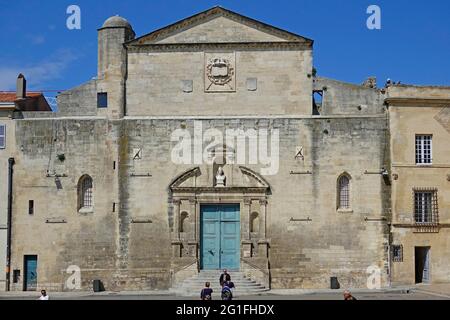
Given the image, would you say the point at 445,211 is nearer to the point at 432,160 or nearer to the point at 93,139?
the point at 432,160

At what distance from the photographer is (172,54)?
29.1 m

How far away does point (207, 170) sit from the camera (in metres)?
28.6

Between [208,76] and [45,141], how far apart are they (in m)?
7.67

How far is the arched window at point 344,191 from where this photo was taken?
28.4 metres

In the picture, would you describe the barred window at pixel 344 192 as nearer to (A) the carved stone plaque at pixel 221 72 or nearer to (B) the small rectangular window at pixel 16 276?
(A) the carved stone plaque at pixel 221 72

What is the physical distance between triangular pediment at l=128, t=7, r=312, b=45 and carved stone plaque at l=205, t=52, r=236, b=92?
2.28 ft

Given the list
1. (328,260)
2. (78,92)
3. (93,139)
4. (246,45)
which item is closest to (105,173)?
(93,139)

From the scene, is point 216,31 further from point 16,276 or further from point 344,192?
point 16,276

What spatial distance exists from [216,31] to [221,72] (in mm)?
1833

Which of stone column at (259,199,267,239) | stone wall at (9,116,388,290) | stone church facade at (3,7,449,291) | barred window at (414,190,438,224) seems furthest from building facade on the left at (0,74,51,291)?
barred window at (414,190,438,224)

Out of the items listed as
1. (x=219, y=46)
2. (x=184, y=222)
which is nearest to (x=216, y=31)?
(x=219, y=46)

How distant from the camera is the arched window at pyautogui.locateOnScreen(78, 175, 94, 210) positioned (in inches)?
1141

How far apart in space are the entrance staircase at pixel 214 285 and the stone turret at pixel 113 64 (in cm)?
778

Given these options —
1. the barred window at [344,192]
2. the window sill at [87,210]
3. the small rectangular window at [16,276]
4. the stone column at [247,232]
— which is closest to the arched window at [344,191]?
the barred window at [344,192]
